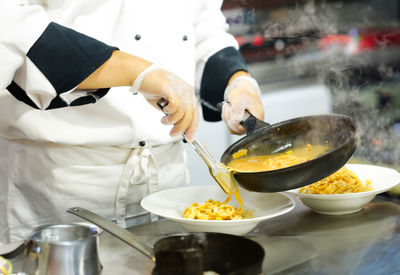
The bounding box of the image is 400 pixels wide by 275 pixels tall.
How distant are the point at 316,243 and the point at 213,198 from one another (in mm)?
358

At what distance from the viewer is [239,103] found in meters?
1.71

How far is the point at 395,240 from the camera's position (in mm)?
1260

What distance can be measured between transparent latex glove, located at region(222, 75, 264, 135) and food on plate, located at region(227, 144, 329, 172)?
0.66ft

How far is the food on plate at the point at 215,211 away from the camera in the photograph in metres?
1.30

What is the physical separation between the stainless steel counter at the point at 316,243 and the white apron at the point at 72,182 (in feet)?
0.58

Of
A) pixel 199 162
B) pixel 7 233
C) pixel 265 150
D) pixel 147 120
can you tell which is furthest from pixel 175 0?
pixel 199 162

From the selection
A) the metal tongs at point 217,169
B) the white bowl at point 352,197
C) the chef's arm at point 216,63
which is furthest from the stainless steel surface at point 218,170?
the chef's arm at point 216,63

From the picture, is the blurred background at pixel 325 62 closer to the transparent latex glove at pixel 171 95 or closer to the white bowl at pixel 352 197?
the white bowl at pixel 352 197

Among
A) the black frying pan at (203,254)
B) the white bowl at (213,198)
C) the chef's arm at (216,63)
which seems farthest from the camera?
the chef's arm at (216,63)

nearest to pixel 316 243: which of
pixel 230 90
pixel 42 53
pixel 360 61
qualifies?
pixel 230 90

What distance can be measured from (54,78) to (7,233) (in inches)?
25.1

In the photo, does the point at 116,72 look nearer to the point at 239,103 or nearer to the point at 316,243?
the point at 239,103

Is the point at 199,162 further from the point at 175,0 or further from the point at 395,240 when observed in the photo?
the point at 395,240

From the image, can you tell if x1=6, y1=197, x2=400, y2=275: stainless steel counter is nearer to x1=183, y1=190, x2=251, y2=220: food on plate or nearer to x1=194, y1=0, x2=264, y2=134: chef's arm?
x1=183, y1=190, x2=251, y2=220: food on plate
